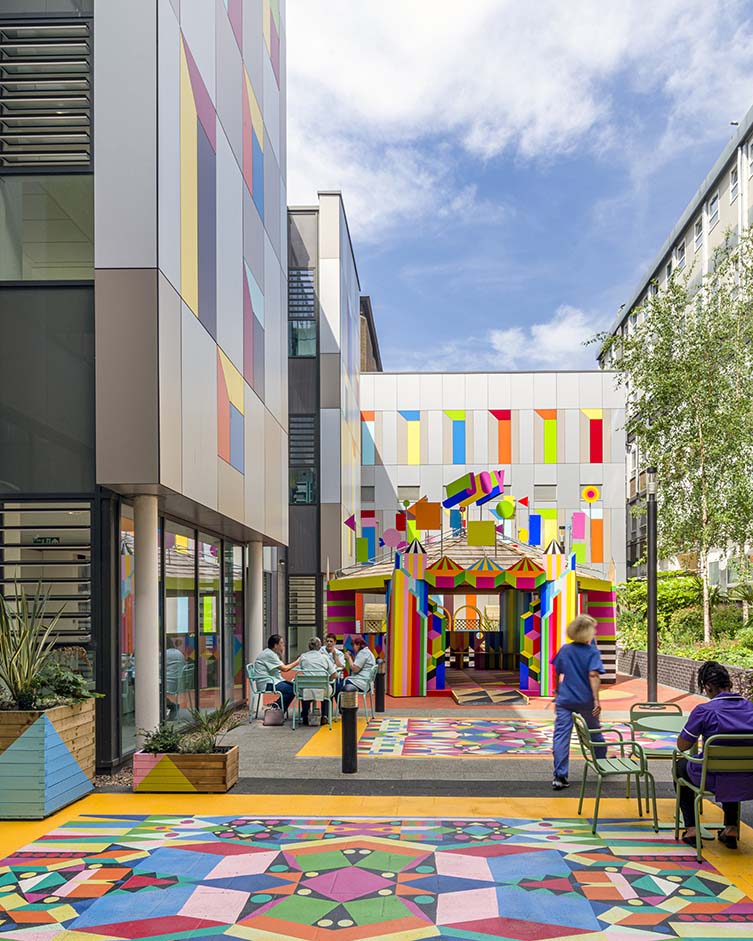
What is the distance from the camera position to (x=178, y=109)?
12031 millimetres

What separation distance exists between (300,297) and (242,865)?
24.7 metres

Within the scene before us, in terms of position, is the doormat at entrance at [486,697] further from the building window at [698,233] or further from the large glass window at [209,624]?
the building window at [698,233]

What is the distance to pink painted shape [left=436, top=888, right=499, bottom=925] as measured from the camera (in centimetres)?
636

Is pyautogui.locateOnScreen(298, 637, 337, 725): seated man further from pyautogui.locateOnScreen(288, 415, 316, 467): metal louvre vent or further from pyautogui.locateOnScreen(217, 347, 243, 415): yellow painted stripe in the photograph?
pyautogui.locateOnScreen(288, 415, 316, 467): metal louvre vent

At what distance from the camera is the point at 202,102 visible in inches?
531

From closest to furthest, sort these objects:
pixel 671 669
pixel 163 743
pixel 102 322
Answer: pixel 163 743
pixel 102 322
pixel 671 669

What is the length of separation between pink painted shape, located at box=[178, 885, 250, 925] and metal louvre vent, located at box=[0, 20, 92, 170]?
8.18 metres

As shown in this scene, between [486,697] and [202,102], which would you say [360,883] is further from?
[486,697]

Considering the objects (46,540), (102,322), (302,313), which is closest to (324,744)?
(46,540)

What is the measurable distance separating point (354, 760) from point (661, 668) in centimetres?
1332

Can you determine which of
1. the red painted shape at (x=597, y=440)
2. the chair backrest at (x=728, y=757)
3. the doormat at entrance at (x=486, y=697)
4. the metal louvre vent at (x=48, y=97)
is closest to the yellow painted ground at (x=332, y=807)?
the chair backrest at (x=728, y=757)

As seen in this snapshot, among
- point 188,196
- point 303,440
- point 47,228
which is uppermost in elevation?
point 188,196

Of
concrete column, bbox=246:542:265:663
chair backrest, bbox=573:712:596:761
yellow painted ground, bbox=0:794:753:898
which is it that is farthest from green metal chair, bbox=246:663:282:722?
chair backrest, bbox=573:712:596:761

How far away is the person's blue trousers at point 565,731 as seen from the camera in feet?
33.9
